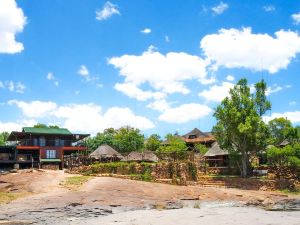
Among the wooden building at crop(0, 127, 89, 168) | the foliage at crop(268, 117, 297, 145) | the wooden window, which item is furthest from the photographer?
the wooden window

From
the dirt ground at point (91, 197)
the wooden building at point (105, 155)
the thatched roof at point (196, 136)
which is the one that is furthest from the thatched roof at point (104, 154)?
the thatched roof at point (196, 136)

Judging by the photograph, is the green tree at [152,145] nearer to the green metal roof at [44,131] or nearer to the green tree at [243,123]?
the green metal roof at [44,131]

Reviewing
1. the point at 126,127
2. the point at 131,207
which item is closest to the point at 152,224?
the point at 131,207

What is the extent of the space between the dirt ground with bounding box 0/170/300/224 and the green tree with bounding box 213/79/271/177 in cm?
913

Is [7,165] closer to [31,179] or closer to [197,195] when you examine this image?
[31,179]

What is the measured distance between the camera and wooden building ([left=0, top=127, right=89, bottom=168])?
81.1m

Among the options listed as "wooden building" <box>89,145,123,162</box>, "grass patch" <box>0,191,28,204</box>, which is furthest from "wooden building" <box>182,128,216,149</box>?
"grass patch" <box>0,191,28,204</box>

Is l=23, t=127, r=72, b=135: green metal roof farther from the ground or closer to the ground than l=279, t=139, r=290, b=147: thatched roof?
farther from the ground

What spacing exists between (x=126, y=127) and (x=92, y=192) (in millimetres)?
72331

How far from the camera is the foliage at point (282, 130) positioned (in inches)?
2448

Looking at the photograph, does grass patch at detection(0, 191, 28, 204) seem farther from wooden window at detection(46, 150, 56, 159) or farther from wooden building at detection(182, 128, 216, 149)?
wooden building at detection(182, 128, 216, 149)

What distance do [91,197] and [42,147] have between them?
50.3 metres

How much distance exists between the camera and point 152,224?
25578 millimetres

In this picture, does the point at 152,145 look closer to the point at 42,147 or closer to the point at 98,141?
the point at 98,141
